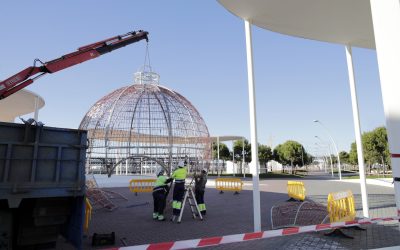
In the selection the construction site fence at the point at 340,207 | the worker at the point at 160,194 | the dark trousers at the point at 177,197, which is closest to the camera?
the construction site fence at the point at 340,207

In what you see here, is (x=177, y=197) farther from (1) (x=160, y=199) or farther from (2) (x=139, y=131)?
(2) (x=139, y=131)

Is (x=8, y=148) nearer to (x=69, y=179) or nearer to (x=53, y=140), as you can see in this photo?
(x=53, y=140)

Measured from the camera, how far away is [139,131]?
87.8ft

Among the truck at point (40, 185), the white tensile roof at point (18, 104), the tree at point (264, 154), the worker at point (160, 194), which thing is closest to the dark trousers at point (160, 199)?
the worker at point (160, 194)

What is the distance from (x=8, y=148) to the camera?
16.0ft

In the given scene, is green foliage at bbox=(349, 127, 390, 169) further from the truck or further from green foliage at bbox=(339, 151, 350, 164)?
green foliage at bbox=(339, 151, 350, 164)

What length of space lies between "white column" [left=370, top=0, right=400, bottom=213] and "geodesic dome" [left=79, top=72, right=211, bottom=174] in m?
22.1

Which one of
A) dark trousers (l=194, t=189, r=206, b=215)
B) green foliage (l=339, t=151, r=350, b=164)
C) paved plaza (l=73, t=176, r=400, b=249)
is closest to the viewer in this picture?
paved plaza (l=73, t=176, r=400, b=249)

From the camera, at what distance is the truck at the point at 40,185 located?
4.88 metres

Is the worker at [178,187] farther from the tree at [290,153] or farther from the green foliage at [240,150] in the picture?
the tree at [290,153]

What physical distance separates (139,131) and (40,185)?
71.8 ft

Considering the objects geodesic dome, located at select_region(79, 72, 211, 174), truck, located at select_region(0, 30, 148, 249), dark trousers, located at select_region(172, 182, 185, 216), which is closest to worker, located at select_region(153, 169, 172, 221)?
dark trousers, located at select_region(172, 182, 185, 216)

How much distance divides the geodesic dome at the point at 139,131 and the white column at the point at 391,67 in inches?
868

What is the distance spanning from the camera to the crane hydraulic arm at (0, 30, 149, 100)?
9.61 meters
